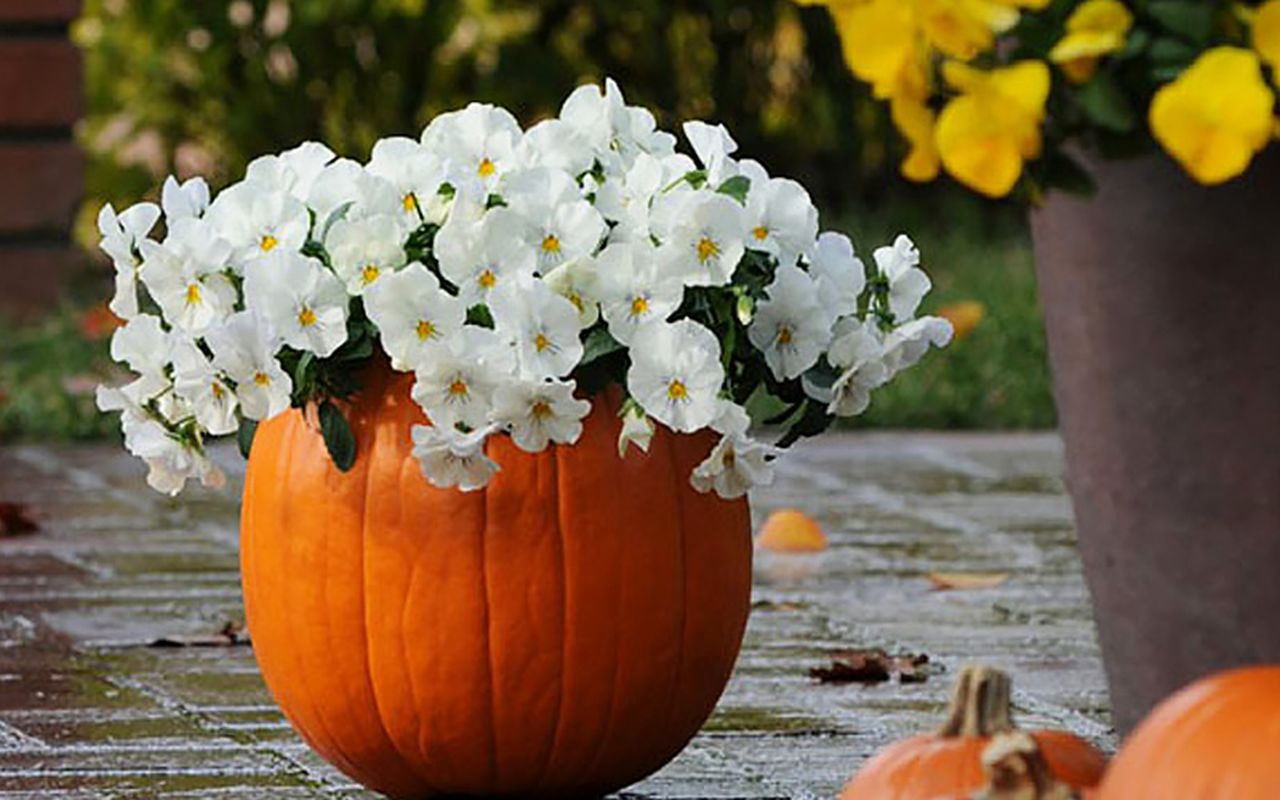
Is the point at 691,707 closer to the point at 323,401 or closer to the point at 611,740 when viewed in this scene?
the point at 611,740

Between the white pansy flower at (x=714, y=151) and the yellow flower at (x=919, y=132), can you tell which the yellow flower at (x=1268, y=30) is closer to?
the yellow flower at (x=919, y=132)

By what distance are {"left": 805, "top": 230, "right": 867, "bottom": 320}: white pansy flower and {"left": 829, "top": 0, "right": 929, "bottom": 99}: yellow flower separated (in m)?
0.76

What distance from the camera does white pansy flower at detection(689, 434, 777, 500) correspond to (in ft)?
9.52

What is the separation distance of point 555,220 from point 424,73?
23.0 feet

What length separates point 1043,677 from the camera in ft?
12.6

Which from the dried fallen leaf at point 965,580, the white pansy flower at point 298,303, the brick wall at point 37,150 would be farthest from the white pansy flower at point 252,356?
the brick wall at point 37,150

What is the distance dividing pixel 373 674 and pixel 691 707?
36cm

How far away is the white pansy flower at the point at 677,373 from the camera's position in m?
2.81

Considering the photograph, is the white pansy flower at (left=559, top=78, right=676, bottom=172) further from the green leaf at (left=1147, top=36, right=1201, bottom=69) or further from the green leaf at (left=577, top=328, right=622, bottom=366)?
the green leaf at (left=1147, top=36, right=1201, bottom=69)

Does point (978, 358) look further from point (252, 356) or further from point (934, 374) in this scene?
point (252, 356)

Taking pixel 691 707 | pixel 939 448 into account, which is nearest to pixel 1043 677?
pixel 691 707

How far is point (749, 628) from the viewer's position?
425cm

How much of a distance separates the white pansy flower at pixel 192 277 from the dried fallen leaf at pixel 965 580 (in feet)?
6.53

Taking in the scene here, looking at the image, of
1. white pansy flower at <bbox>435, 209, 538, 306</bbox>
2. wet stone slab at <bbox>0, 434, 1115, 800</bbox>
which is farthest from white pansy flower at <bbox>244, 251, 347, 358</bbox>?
wet stone slab at <bbox>0, 434, 1115, 800</bbox>
